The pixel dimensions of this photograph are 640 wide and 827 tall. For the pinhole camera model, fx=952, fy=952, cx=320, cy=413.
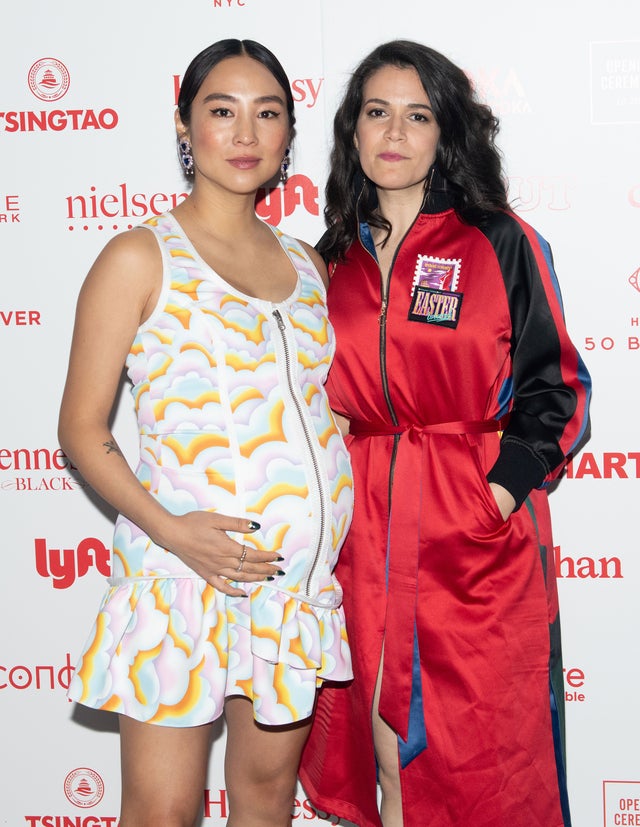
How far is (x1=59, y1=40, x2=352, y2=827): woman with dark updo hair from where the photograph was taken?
1.84 m

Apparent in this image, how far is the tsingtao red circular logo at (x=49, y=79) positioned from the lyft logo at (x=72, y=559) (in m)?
1.30

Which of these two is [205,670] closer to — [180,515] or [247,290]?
[180,515]

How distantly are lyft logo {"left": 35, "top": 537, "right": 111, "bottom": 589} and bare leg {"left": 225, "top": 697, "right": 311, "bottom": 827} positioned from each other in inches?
34.9

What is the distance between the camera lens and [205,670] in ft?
6.07

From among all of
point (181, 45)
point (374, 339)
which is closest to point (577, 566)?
point (374, 339)

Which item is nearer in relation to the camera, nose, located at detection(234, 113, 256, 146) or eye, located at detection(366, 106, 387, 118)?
nose, located at detection(234, 113, 256, 146)

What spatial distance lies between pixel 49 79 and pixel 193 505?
1.51 meters

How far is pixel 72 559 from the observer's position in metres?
2.87

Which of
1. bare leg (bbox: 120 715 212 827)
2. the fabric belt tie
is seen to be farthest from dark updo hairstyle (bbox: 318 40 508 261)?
bare leg (bbox: 120 715 212 827)

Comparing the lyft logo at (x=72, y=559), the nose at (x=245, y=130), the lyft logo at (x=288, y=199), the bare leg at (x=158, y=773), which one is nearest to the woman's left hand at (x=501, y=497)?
the bare leg at (x=158, y=773)

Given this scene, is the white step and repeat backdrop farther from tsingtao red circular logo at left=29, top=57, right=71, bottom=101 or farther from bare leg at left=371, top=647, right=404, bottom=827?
bare leg at left=371, top=647, right=404, bottom=827

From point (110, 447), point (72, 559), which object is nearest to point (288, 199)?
point (110, 447)

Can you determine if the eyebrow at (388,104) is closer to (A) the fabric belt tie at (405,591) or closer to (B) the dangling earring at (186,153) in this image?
(B) the dangling earring at (186,153)

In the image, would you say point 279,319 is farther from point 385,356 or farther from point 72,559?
point 72,559
